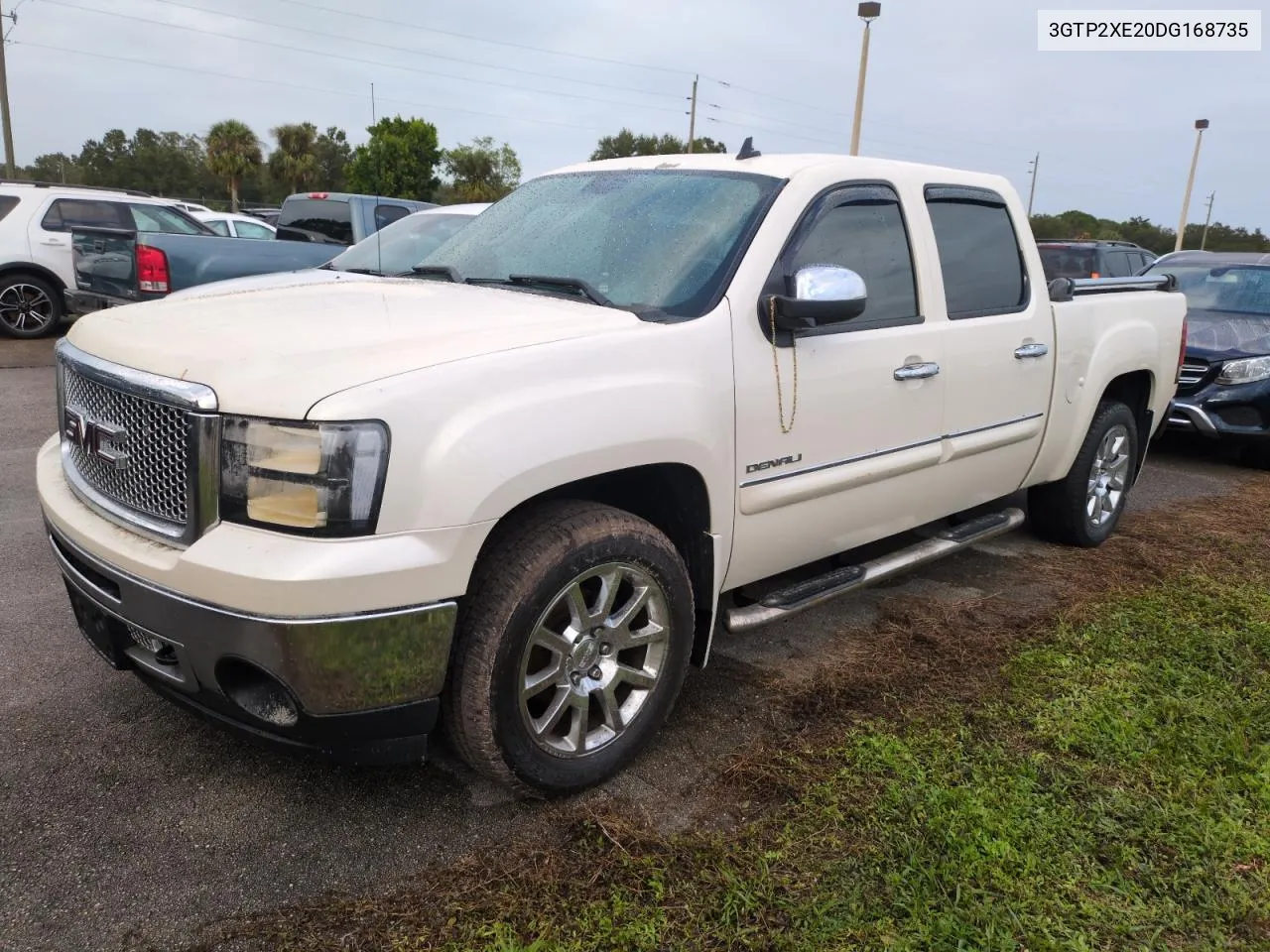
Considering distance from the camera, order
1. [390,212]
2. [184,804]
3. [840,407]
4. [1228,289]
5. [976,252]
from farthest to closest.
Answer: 1. [390,212]
2. [1228,289]
3. [976,252]
4. [840,407]
5. [184,804]

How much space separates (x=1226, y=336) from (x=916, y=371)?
545cm

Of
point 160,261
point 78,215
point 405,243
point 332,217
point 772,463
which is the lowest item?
point 772,463

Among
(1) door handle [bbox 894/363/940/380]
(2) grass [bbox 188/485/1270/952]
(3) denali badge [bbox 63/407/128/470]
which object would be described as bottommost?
(2) grass [bbox 188/485/1270/952]

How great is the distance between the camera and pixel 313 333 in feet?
8.23

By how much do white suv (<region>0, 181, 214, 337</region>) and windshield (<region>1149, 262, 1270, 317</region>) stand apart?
33.3 feet

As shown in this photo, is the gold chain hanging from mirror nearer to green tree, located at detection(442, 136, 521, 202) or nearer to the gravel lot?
the gravel lot

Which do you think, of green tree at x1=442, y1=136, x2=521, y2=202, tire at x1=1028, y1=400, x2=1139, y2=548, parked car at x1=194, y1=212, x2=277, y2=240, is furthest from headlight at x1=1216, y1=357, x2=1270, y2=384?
green tree at x1=442, y1=136, x2=521, y2=202

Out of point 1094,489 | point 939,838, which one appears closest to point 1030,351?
point 1094,489

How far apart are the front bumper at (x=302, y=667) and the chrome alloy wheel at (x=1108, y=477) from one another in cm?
395

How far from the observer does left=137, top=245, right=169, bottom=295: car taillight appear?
8.14 metres

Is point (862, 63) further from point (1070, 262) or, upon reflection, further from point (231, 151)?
point (231, 151)

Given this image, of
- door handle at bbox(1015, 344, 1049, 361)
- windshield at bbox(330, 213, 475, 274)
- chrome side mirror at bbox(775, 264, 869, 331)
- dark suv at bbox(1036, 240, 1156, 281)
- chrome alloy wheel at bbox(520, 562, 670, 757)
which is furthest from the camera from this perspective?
dark suv at bbox(1036, 240, 1156, 281)

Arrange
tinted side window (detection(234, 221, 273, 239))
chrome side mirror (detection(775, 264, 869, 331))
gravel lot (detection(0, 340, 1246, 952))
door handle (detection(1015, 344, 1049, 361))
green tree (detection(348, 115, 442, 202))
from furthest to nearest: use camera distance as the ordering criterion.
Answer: green tree (detection(348, 115, 442, 202)) → tinted side window (detection(234, 221, 273, 239)) → door handle (detection(1015, 344, 1049, 361)) → chrome side mirror (detection(775, 264, 869, 331)) → gravel lot (detection(0, 340, 1246, 952))

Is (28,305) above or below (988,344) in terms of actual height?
below
